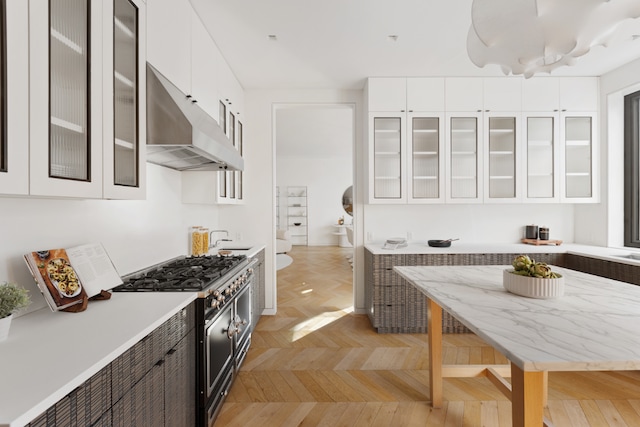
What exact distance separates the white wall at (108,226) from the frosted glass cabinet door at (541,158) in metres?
3.61

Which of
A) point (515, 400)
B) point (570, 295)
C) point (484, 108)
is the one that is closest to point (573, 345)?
point (515, 400)

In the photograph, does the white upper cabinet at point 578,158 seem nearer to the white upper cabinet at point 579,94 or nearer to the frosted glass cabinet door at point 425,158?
the white upper cabinet at point 579,94

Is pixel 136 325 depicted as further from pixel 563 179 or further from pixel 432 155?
pixel 563 179

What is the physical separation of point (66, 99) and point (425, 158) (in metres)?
3.29

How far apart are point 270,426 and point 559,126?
4.06 m

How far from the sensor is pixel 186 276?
1.99 m

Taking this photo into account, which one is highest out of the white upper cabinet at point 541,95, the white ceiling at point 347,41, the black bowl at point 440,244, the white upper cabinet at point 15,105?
the white ceiling at point 347,41

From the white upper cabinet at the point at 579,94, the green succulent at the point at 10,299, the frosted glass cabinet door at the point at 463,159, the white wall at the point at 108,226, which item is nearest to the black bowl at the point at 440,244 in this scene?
the frosted glass cabinet door at the point at 463,159

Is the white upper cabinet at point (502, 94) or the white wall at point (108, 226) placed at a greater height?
the white upper cabinet at point (502, 94)

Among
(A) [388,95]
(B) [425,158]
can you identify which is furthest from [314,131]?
(B) [425,158]

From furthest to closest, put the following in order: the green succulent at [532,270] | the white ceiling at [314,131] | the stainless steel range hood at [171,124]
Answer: the white ceiling at [314,131]
the stainless steel range hood at [171,124]
the green succulent at [532,270]

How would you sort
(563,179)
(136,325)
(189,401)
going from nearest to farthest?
(136,325)
(189,401)
(563,179)

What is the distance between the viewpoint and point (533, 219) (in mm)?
3988

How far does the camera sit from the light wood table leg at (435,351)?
210 cm
